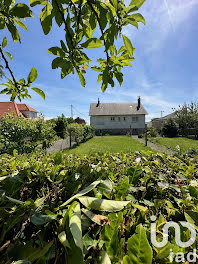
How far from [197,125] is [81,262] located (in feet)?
110

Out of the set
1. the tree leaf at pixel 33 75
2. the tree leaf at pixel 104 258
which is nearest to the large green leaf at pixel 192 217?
the tree leaf at pixel 104 258

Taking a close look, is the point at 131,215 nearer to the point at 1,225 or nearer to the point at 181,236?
the point at 181,236

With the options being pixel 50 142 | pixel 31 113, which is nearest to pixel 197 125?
pixel 50 142

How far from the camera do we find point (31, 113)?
46.1 m

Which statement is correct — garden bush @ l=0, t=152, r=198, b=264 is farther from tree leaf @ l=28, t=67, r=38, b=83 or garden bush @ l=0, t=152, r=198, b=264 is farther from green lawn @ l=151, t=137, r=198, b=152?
green lawn @ l=151, t=137, r=198, b=152

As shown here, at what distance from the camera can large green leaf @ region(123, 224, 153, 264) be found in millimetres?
489

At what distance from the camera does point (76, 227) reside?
527 millimetres

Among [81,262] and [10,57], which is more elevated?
[10,57]

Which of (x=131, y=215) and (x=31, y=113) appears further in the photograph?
(x=31, y=113)

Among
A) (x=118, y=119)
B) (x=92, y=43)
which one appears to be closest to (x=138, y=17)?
(x=92, y=43)

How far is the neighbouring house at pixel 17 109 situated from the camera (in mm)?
23670

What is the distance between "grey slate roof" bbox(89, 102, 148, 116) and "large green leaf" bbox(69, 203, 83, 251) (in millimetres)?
35621

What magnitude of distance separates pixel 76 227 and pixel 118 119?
36731 mm

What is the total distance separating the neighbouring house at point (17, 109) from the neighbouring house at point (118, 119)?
1710 cm
